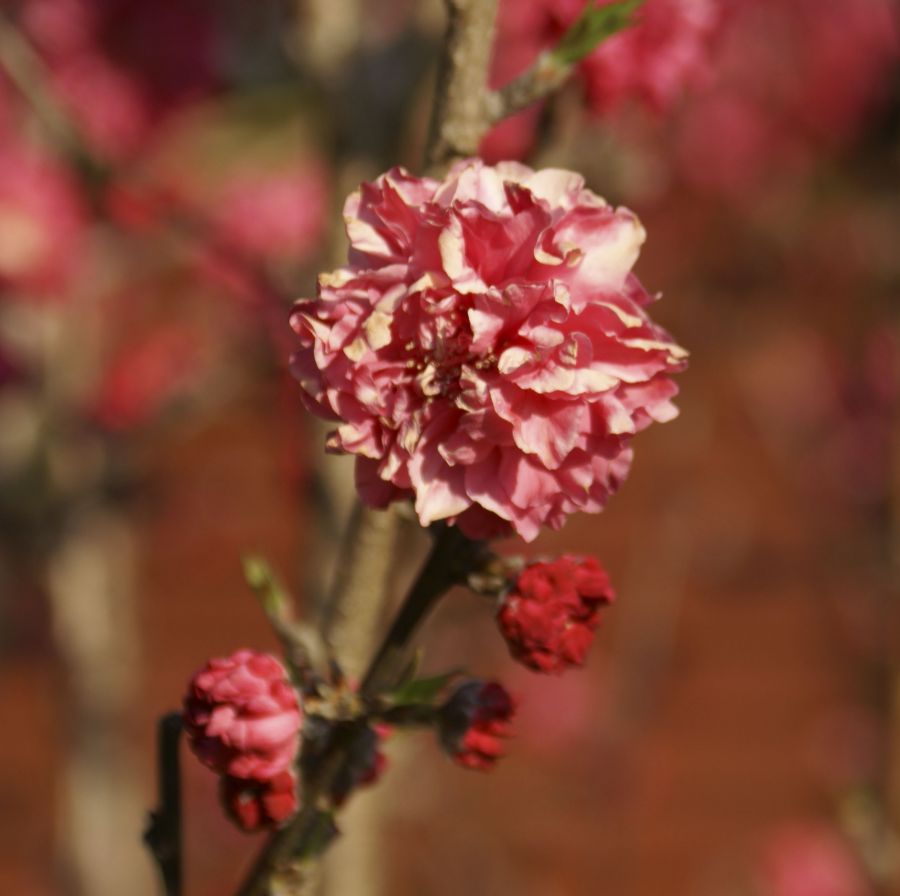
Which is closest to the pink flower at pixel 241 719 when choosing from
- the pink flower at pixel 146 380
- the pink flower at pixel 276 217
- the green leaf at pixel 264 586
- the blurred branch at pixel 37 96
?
the green leaf at pixel 264 586

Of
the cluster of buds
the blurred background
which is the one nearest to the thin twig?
the cluster of buds

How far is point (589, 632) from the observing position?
0.69 metres

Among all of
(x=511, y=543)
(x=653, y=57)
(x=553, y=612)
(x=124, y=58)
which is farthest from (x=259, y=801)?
(x=511, y=543)

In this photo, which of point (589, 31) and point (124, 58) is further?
point (124, 58)

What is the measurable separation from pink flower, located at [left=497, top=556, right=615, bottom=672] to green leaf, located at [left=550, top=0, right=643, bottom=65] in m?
0.33

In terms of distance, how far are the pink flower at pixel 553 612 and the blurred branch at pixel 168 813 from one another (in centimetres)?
21

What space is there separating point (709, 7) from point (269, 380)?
3.89 ft

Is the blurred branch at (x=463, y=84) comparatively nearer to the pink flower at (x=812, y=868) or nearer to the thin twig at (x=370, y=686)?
the thin twig at (x=370, y=686)

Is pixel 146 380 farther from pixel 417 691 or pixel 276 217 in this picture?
pixel 417 691

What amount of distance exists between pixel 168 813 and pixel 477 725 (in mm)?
206

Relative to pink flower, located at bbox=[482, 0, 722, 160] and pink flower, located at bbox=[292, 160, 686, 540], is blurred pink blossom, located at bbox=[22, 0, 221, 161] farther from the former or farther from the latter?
pink flower, located at bbox=[292, 160, 686, 540]

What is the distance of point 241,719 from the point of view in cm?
66

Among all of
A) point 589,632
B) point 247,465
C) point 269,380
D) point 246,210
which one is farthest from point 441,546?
point 247,465

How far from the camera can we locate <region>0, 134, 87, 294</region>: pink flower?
1.91 meters
